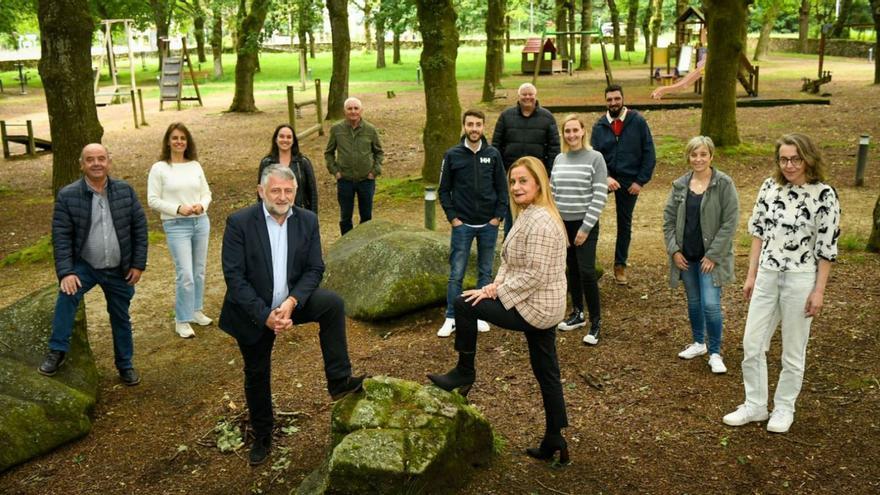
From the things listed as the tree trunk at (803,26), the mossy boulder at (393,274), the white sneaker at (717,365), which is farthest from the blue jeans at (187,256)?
the tree trunk at (803,26)

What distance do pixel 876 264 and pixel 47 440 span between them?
8180 millimetres

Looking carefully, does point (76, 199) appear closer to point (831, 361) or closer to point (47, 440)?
point (47, 440)

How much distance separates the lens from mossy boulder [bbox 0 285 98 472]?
5.63m

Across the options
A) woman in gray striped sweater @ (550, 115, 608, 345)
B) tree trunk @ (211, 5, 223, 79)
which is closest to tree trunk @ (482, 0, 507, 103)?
woman in gray striped sweater @ (550, 115, 608, 345)

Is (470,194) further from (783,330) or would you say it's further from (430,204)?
(430,204)

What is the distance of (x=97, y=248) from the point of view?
6.45 metres

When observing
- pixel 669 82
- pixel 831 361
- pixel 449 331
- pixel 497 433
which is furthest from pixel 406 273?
pixel 669 82

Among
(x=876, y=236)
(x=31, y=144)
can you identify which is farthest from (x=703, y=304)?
(x=31, y=144)

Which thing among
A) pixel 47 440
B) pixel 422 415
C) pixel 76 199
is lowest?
pixel 47 440

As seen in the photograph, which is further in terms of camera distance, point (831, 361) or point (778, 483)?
point (831, 361)

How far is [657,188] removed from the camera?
13992mm

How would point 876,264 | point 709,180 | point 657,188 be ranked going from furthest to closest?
point 657,188 → point 876,264 → point 709,180

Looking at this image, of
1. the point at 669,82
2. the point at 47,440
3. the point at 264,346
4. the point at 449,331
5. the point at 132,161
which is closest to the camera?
the point at 264,346

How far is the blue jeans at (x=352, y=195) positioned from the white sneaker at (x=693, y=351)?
188 inches
